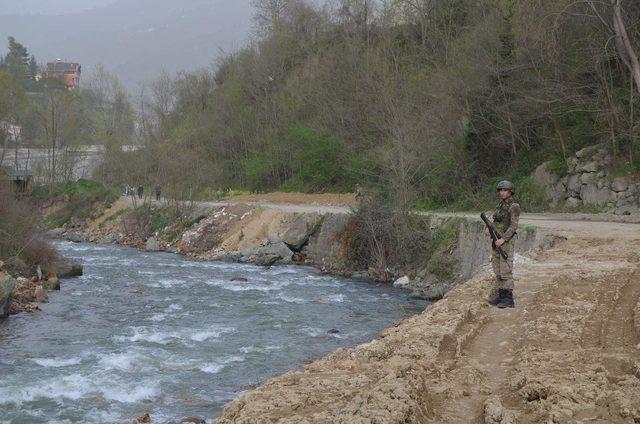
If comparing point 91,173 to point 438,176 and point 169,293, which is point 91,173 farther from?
point 169,293

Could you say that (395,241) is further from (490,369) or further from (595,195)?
(490,369)

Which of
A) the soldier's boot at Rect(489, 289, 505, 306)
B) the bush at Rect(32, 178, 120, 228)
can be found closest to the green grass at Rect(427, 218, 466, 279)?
the soldier's boot at Rect(489, 289, 505, 306)

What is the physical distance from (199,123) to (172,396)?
194ft

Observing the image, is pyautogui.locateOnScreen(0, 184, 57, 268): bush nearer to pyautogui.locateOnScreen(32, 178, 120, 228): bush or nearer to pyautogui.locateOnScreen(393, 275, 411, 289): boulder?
pyautogui.locateOnScreen(393, 275, 411, 289): boulder

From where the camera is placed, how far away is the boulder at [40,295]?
867 inches

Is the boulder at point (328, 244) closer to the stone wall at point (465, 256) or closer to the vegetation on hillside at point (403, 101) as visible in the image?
the vegetation on hillside at point (403, 101)

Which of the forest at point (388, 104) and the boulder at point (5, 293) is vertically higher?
the forest at point (388, 104)

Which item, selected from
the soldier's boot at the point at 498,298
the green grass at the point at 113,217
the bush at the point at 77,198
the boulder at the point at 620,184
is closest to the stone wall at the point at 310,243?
the boulder at the point at 620,184

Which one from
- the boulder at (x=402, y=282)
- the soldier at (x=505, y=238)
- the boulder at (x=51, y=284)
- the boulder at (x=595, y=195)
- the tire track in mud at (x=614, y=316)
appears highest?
the boulder at (x=595, y=195)

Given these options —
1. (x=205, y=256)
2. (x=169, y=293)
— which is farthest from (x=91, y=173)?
(x=169, y=293)

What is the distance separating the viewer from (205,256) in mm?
36469

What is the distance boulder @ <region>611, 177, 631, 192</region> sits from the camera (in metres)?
26.9

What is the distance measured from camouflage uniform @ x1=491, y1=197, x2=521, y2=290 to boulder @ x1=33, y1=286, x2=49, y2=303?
16.2 metres

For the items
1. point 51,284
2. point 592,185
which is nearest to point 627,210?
point 592,185
